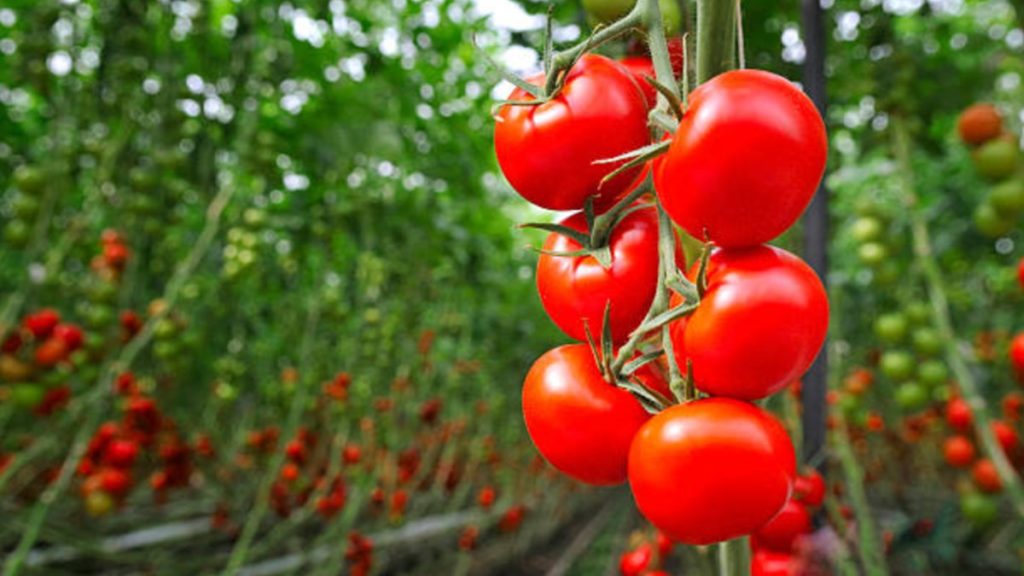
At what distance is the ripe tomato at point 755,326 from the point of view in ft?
1.25

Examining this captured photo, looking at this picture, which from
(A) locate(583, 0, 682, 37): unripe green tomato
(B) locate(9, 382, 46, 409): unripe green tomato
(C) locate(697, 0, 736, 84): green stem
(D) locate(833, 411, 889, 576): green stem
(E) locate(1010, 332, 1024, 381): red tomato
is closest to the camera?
(C) locate(697, 0, 736, 84): green stem

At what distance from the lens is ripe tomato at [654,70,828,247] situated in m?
0.36

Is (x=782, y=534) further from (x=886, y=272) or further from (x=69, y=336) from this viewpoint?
(x=69, y=336)

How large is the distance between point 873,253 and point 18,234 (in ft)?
6.06

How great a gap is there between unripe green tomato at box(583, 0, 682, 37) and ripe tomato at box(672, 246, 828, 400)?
7.2 inches

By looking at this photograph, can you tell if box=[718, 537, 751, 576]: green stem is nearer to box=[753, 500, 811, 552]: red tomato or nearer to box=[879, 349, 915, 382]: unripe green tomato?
box=[753, 500, 811, 552]: red tomato

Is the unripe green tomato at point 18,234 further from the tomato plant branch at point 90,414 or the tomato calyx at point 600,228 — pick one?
the tomato calyx at point 600,228

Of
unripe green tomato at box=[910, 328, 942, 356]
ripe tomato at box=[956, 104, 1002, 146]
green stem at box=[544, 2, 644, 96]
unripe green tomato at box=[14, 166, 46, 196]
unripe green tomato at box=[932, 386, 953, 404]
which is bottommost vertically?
unripe green tomato at box=[932, 386, 953, 404]

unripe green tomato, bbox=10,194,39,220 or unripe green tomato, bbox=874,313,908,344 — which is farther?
unripe green tomato, bbox=874,313,908,344

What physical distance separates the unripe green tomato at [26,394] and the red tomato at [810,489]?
4.97 feet

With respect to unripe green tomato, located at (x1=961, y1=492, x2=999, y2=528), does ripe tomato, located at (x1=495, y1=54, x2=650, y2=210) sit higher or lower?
higher

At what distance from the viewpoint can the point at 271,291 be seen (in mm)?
3217

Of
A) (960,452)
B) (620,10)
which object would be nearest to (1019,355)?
(960,452)

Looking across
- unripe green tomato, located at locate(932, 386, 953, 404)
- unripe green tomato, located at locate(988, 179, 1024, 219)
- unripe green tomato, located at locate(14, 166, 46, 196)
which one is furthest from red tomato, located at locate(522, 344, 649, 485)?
unripe green tomato, located at locate(932, 386, 953, 404)
